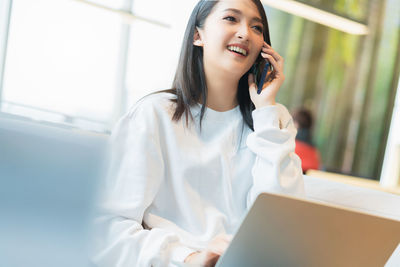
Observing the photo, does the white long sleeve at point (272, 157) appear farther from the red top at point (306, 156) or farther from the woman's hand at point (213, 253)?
the red top at point (306, 156)

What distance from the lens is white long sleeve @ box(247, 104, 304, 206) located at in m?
1.17

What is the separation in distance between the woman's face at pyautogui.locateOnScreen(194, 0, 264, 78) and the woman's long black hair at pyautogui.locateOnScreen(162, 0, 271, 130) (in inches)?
1.3

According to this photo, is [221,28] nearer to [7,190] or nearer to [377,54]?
[7,190]

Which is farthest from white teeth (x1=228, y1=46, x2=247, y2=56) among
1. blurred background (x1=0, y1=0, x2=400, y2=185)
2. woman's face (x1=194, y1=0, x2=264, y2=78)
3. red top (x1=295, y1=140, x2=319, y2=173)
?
red top (x1=295, y1=140, x2=319, y2=173)

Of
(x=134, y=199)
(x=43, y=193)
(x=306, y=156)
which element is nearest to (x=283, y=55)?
(x=306, y=156)

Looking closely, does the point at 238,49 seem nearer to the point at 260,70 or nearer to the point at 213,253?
the point at 260,70

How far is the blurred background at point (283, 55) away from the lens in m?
4.22

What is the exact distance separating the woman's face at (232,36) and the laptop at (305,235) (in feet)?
1.88

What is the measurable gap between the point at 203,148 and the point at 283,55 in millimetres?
4434

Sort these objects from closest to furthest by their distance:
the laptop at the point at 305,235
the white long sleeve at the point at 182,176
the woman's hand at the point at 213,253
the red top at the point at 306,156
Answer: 1. the laptop at the point at 305,235
2. the woman's hand at the point at 213,253
3. the white long sleeve at the point at 182,176
4. the red top at the point at 306,156

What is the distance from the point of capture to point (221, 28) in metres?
1.24

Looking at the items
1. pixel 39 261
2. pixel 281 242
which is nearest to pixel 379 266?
pixel 281 242

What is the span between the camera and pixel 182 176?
1152 millimetres

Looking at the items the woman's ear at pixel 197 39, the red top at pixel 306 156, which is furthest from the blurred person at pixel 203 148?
the red top at pixel 306 156
